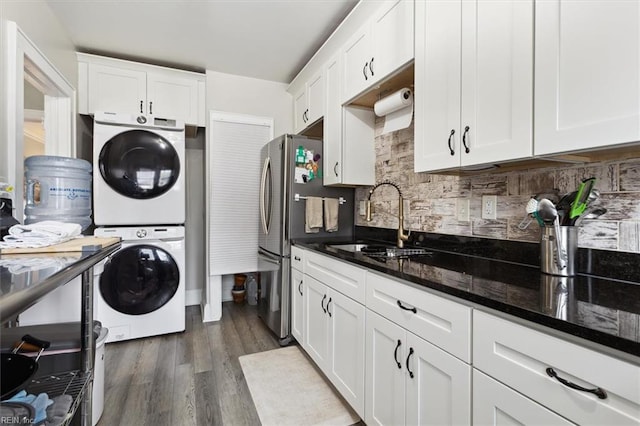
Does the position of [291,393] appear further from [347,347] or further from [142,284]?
[142,284]

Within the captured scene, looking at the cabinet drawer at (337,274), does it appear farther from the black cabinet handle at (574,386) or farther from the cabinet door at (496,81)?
the black cabinet handle at (574,386)

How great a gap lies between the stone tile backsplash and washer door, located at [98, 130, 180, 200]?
5.86 ft

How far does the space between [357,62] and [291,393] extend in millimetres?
2275

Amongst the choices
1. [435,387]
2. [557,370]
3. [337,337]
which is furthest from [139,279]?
[557,370]

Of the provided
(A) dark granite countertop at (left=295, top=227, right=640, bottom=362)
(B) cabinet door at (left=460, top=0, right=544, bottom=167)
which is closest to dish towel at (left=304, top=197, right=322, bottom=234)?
(A) dark granite countertop at (left=295, top=227, right=640, bottom=362)

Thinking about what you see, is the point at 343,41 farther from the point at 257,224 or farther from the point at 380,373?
the point at 380,373

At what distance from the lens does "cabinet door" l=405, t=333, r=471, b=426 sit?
100 centimetres

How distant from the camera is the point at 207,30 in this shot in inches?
103

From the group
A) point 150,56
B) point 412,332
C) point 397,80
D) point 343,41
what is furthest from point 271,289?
point 150,56

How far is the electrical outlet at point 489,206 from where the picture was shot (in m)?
1.61

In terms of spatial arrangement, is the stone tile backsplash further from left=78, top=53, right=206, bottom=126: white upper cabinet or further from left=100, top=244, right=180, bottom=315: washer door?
left=78, top=53, right=206, bottom=126: white upper cabinet

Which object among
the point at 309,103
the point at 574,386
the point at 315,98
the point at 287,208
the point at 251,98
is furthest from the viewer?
the point at 251,98

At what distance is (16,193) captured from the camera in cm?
186

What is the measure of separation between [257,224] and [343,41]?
1946 millimetres
